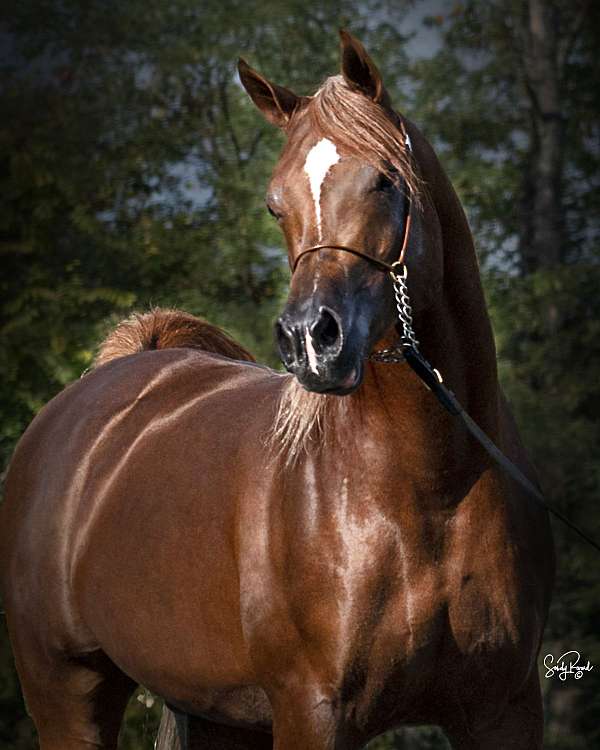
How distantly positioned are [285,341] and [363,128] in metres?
0.50

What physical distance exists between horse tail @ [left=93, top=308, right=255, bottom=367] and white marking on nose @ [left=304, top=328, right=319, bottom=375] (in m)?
2.20

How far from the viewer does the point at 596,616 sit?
7.55 m

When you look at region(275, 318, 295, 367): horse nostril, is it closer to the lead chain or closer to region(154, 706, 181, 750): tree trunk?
the lead chain

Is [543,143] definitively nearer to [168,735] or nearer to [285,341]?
[168,735]

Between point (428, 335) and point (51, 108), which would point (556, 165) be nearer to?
point (51, 108)

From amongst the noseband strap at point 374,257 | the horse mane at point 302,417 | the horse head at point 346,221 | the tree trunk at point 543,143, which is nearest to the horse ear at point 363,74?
the horse head at point 346,221

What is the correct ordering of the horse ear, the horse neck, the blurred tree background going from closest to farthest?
1. the horse ear
2. the horse neck
3. the blurred tree background

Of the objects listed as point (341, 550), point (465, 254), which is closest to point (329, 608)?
point (341, 550)

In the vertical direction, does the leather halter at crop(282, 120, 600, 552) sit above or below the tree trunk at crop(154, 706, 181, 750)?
above

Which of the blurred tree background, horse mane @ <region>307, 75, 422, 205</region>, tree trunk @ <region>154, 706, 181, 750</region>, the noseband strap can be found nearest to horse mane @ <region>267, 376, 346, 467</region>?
the noseband strap

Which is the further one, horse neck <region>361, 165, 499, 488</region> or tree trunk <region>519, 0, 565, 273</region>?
tree trunk <region>519, 0, 565, 273</region>

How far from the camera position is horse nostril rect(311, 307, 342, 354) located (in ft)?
8.13

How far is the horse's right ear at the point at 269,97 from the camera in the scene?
2.98 metres

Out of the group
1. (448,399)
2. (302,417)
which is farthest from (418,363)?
(302,417)
